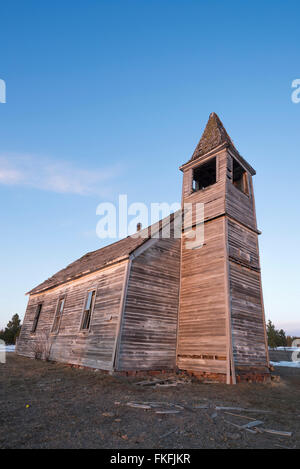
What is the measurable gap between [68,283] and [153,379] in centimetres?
813

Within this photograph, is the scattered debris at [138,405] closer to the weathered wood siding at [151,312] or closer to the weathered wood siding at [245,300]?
the weathered wood siding at [151,312]

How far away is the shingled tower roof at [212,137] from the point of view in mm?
14992

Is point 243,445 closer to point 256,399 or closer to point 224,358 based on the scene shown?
point 256,399

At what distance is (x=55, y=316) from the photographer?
50.9 feet

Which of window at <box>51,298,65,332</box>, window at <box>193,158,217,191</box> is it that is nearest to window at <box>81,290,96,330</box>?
window at <box>51,298,65,332</box>

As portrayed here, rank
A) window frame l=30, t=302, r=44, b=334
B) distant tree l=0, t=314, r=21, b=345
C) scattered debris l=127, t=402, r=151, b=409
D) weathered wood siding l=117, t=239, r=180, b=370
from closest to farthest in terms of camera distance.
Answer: scattered debris l=127, t=402, r=151, b=409
weathered wood siding l=117, t=239, r=180, b=370
window frame l=30, t=302, r=44, b=334
distant tree l=0, t=314, r=21, b=345

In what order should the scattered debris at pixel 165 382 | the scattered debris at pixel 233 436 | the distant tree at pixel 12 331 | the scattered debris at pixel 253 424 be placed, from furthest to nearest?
the distant tree at pixel 12 331, the scattered debris at pixel 165 382, the scattered debris at pixel 253 424, the scattered debris at pixel 233 436

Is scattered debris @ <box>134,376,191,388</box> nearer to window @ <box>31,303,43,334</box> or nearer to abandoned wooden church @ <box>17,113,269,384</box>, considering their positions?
abandoned wooden church @ <box>17,113,269,384</box>

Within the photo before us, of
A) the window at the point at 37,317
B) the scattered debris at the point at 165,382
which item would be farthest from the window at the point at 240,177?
the window at the point at 37,317

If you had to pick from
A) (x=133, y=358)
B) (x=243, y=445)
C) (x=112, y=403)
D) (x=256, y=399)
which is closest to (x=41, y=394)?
(x=112, y=403)

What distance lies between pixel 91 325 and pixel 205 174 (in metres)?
11.2

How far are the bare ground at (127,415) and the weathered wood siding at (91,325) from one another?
5.48 feet

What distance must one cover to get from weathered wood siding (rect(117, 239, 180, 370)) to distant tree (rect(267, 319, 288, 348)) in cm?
2944

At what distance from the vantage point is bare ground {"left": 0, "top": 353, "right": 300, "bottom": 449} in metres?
3.96
